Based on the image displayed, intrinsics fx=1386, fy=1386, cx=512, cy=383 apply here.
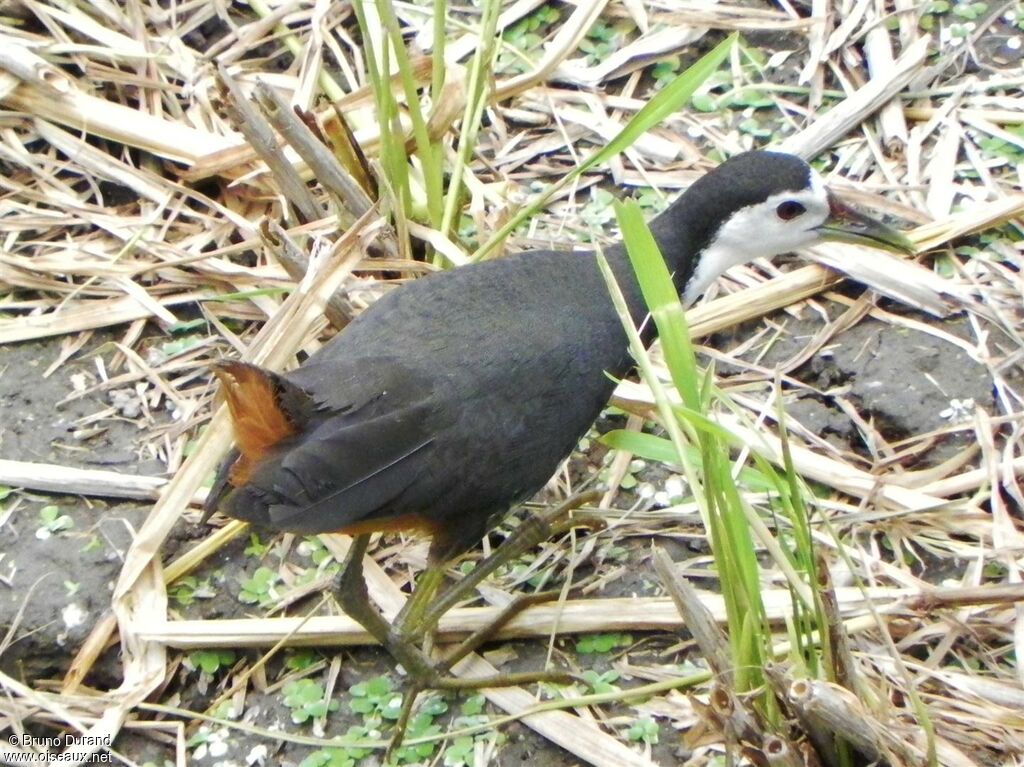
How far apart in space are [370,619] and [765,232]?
3.84ft

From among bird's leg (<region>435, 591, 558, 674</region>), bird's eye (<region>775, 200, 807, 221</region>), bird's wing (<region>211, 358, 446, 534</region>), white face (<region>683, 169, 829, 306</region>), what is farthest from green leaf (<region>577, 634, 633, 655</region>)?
bird's eye (<region>775, 200, 807, 221</region>)

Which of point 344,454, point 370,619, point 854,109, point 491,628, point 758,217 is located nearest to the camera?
point 344,454

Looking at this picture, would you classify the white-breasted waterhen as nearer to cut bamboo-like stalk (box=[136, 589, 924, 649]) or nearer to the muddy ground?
cut bamboo-like stalk (box=[136, 589, 924, 649])

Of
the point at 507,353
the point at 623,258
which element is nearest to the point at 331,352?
the point at 507,353

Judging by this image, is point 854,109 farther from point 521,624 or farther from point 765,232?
point 521,624

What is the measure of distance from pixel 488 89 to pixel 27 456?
1.37 m

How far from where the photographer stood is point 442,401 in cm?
247

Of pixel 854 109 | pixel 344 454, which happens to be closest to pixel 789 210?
pixel 854 109

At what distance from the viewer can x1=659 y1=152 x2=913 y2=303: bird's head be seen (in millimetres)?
2893

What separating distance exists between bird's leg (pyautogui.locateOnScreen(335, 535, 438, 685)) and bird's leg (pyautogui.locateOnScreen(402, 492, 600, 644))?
0.04 m

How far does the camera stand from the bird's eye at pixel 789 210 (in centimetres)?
292

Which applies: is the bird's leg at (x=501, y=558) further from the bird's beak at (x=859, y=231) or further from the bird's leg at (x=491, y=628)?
the bird's beak at (x=859, y=231)

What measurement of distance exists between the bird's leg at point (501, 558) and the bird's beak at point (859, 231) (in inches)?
31.0

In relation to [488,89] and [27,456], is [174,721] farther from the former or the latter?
[488,89]
